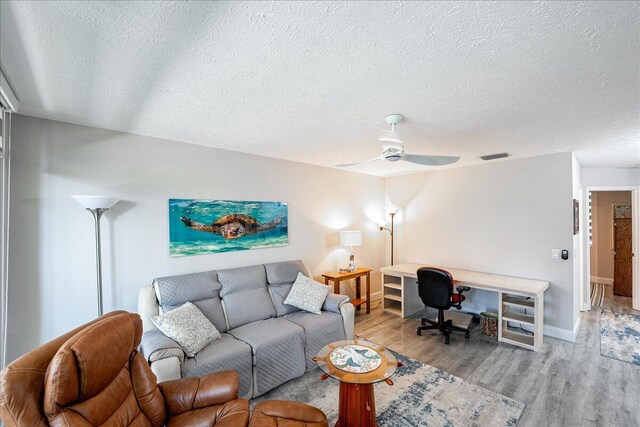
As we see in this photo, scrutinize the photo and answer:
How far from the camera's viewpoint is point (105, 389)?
145cm

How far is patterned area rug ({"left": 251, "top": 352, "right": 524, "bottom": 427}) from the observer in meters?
2.25

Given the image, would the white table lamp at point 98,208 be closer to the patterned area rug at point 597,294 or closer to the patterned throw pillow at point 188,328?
the patterned throw pillow at point 188,328

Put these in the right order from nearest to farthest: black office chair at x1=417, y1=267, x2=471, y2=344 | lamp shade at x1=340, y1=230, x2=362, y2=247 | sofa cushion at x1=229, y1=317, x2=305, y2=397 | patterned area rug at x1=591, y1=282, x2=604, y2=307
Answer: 1. sofa cushion at x1=229, y1=317, x2=305, y2=397
2. black office chair at x1=417, y1=267, x2=471, y2=344
3. lamp shade at x1=340, y1=230, x2=362, y2=247
4. patterned area rug at x1=591, y1=282, x2=604, y2=307

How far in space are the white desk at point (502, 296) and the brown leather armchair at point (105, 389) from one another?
3.24 metres

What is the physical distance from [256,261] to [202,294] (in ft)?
2.99

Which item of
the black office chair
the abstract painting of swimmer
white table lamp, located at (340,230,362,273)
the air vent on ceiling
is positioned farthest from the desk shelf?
the abstract painting of swimmer

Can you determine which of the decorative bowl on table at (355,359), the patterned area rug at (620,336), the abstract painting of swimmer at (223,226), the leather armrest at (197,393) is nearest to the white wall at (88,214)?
the abstract painting of swimmer at (223,226)

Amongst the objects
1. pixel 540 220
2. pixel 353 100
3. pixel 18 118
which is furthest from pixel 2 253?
pixel 540 220

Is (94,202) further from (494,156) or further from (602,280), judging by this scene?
(602,280)

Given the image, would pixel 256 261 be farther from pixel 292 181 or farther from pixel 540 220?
pixel 540 220

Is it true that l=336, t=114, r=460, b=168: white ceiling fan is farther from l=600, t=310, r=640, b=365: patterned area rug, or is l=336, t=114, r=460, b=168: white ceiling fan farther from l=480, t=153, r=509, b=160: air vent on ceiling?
l=600, t=310, r=640, b=365: patterned area rug

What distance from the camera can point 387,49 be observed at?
1.41 metres

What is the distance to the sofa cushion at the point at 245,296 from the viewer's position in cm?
306

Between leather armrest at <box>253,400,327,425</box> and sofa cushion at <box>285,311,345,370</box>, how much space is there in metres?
1.13
